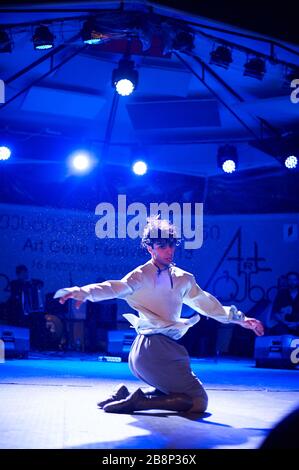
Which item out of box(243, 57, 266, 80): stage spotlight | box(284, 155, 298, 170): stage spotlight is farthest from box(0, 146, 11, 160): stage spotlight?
box(284, 155, 298, 170): stage spotlight

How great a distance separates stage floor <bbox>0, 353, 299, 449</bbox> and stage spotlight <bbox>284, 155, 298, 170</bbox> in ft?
10.3

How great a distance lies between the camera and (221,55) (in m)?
7.07

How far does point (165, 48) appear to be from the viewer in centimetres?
706

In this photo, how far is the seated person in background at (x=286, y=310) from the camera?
34.0 ft

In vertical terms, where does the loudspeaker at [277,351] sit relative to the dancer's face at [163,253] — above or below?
below

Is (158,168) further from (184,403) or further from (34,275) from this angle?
(184,403)

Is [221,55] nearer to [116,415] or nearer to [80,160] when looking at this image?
[80,160]

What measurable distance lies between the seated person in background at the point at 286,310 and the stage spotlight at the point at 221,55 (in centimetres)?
464

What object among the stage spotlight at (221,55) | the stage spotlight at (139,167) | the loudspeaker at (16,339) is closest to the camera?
the stage spotlight at (221,55)

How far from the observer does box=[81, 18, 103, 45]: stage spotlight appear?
6559mm

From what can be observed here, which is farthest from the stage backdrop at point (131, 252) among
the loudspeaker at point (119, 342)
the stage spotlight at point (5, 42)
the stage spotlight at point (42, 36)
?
the stage spotlight at point (42, 36)

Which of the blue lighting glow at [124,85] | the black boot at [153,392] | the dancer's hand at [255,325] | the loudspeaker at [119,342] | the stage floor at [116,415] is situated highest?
the blue lighting glow at [124,85]
